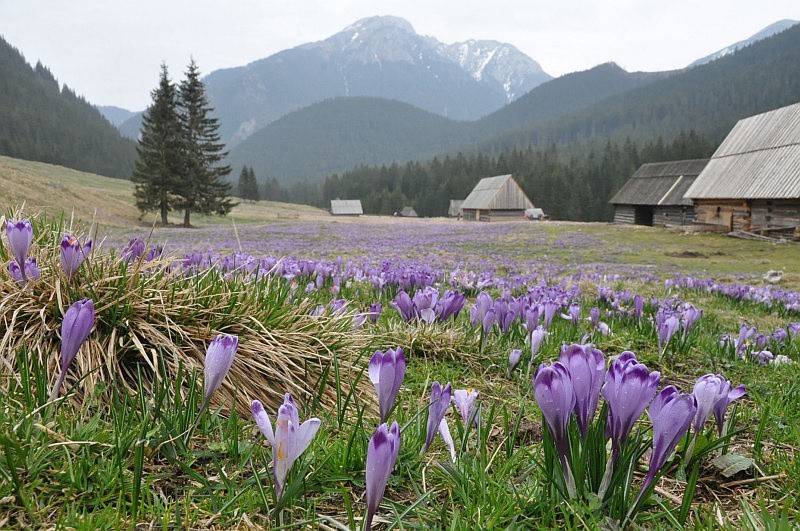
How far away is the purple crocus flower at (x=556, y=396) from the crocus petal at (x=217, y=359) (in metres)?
0.89

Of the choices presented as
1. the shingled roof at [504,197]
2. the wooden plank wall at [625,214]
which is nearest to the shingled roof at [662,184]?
the wooden plank wall at [625,214]

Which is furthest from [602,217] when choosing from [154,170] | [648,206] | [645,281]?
[645,281]

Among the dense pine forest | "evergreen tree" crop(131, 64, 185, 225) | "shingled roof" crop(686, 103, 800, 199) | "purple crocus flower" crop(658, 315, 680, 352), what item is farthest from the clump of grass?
the dense pine forest

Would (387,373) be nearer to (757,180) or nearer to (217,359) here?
(217,359)

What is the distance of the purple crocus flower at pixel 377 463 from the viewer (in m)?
1.11

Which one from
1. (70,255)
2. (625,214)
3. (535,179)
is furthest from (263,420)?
(535,179)

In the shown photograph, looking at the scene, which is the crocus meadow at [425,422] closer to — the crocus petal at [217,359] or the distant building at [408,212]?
the crocus petal at [217,359]

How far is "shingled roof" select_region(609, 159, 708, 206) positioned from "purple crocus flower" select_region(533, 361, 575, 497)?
41.7m

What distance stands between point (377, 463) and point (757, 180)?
1135 inches

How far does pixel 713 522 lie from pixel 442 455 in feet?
2.90

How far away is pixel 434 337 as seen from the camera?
338 centimetres

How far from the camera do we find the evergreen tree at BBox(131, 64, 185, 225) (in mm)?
38969

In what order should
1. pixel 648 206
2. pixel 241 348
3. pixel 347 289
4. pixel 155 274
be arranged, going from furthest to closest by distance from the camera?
pixel 648 206, pixel 347 289, pixel 155 274, pixel 241 348

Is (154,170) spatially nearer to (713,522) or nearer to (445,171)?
(713,522)
